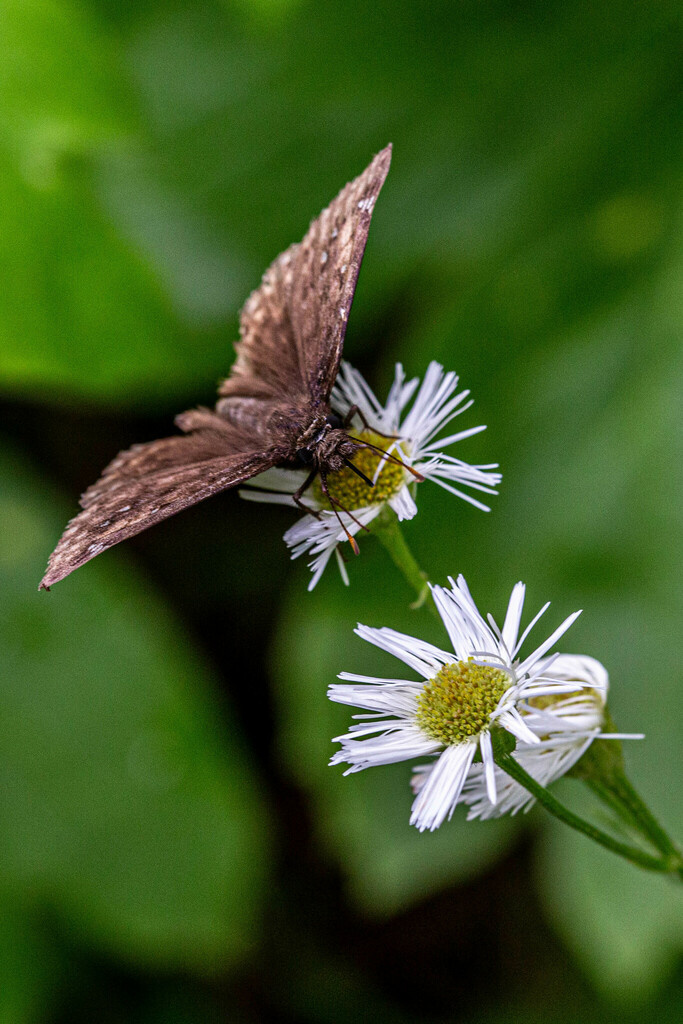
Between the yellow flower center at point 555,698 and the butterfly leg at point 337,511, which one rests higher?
the butterfly leg at point 337,511

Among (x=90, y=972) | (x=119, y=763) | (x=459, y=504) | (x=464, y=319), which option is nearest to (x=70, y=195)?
(x=464, y=319)

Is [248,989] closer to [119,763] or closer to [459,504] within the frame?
[119,763]

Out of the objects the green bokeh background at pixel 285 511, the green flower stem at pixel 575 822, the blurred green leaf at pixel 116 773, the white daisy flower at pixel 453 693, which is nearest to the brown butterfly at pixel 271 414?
the white daisy flower at pixel 453 693

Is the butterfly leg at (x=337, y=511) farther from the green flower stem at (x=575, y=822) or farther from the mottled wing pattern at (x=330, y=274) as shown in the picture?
the green flower stem at (x=575, y=822)

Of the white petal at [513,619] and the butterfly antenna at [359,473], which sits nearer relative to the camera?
the white petal at [513,619]

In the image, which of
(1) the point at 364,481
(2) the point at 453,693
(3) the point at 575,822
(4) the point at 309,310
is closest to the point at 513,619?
(2) the point at 453,693

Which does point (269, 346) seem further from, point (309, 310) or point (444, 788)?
point (444, 788)

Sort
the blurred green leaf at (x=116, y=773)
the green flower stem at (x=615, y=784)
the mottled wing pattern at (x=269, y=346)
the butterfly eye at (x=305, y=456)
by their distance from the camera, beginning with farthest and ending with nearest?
the blurred green leaf at (x=116, y=773) < the mottled wing pattern at (x=269, y=346) < the butterfly eye at (x=305, y=456) < the green flower stem at (x=615, y=784)

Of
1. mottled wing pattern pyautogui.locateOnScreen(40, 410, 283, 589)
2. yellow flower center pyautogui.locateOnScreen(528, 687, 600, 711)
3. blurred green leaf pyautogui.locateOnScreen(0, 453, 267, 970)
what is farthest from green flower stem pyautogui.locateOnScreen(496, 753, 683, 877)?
blurred green leaf pyautogui.locateOnScreen(0, 453, 267, 970)
